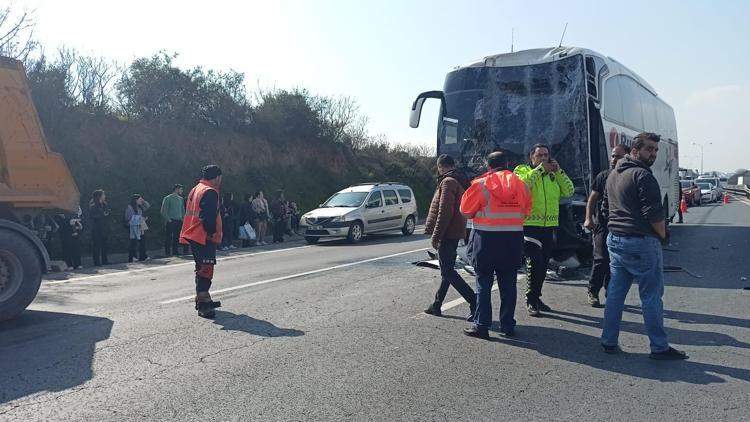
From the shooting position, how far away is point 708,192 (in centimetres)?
4481

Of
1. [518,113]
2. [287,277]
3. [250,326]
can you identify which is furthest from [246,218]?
[250,326]

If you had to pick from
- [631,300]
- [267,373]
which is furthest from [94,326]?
[631,300]

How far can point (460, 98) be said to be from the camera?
11.8m

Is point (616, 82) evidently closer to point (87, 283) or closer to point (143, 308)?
point (143, 308)

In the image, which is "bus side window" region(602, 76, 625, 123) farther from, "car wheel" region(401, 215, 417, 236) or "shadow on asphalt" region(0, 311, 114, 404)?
"car wheel" region(401, 215, 417, 236)

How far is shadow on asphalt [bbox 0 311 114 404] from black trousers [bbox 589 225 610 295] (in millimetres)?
5762

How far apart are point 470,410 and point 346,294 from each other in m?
4.82

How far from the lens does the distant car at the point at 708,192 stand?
44.5 meters

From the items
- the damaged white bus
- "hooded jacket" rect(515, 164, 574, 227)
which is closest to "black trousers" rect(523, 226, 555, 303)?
"hooded jacket" rect(515, 164, 574, 227)

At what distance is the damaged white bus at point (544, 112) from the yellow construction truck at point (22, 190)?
6187 mm

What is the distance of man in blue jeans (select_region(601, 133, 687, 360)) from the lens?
5707 millimetres

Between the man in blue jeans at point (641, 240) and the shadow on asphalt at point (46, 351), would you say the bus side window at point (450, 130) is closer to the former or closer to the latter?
the man in blue jeans at point (641, 240)

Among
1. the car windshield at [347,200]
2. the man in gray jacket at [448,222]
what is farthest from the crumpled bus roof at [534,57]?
the car windshield at [347,200]

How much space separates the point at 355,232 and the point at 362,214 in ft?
2.32
